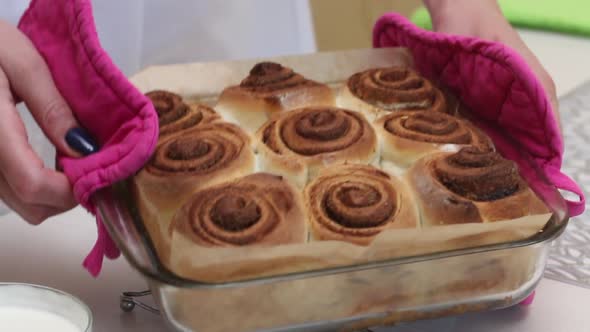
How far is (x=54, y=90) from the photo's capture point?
66 cm

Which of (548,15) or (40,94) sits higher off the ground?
(40,94)

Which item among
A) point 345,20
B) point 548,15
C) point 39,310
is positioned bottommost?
point 345,20

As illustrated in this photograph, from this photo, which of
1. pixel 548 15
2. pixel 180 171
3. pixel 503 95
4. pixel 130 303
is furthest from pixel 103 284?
pixel 548 15

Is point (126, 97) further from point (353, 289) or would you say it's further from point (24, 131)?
point (353, 289)

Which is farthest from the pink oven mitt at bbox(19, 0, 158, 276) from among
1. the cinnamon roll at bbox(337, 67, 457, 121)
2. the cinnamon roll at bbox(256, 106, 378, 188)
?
the cinnamon roll at bbox(337, 67, 457, 121)

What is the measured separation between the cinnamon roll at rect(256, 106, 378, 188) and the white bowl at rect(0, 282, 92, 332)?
192 mm

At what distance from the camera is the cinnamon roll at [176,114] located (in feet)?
2.24

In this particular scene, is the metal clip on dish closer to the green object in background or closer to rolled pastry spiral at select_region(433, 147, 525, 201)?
rolled pastry spiral at select_region(433, 147, 525, 201)

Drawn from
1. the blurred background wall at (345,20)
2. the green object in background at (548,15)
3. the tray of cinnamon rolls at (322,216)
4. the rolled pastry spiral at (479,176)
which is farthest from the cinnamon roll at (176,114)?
the blurred background wall at (345,20)

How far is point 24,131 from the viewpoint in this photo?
25.4 inches

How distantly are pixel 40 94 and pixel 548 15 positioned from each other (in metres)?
0.97

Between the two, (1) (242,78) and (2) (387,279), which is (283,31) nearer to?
(1) (242,78)

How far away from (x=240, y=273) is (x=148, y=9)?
0.61 meters

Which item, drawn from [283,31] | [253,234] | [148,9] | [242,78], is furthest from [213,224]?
[283,31]
